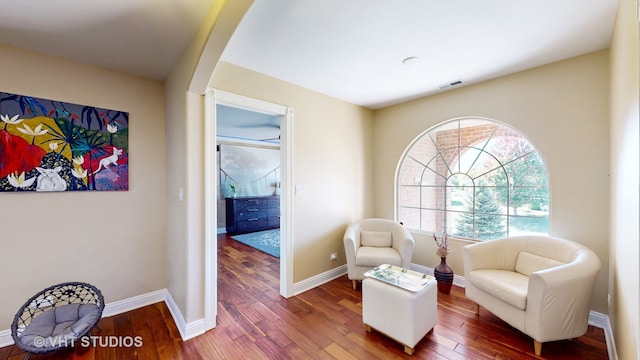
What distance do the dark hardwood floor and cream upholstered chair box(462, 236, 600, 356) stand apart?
208 millimetres

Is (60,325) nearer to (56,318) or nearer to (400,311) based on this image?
(56,318)

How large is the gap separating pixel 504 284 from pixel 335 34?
2.44m

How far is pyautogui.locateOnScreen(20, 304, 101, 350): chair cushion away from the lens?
1.70 m

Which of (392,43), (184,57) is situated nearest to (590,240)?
(392,43)

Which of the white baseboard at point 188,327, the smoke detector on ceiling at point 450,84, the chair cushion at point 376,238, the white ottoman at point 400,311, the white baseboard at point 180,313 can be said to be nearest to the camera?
the white ottoman at point 400,311

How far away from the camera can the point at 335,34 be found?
1893mm

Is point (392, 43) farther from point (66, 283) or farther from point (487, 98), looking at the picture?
point (66, 283)

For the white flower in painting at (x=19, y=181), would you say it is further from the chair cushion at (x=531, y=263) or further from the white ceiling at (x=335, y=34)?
the chair cushion at (x=531, y=263)

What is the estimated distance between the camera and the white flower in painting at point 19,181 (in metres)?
1.95

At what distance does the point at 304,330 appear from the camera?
2180 millimetres

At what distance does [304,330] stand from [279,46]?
2450 millimetres

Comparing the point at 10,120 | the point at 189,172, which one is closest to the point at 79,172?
the point at 10,120

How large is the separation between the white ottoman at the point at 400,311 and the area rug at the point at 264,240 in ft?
8.07

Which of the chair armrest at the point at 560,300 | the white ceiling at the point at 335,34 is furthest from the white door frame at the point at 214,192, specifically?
the chair armrest at the point at 560,300
